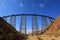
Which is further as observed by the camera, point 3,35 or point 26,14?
point 26,14

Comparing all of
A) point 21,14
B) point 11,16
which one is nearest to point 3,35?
point 21,14

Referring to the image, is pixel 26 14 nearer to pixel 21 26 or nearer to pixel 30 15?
pixel 30 15

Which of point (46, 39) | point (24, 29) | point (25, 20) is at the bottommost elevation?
point (46, 39)

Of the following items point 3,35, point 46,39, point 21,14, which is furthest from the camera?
point 21,14

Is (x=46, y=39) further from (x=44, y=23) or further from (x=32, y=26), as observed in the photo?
(x=44, y=23)

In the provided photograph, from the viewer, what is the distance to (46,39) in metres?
12.5

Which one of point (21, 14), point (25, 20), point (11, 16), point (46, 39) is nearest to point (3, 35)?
point (46, 39)

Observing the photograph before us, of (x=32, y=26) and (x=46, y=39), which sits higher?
(x=32, y=26)

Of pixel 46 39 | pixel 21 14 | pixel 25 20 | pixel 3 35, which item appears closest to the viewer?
pixel 3 35

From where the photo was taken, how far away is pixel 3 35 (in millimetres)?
8320

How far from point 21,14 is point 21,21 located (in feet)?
6.22

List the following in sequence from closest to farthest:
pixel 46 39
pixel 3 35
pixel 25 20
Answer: pixel 3 35, pixel 46 39, pixel 25 20

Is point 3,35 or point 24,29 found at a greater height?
point 24,29

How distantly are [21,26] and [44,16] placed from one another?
5.15m
